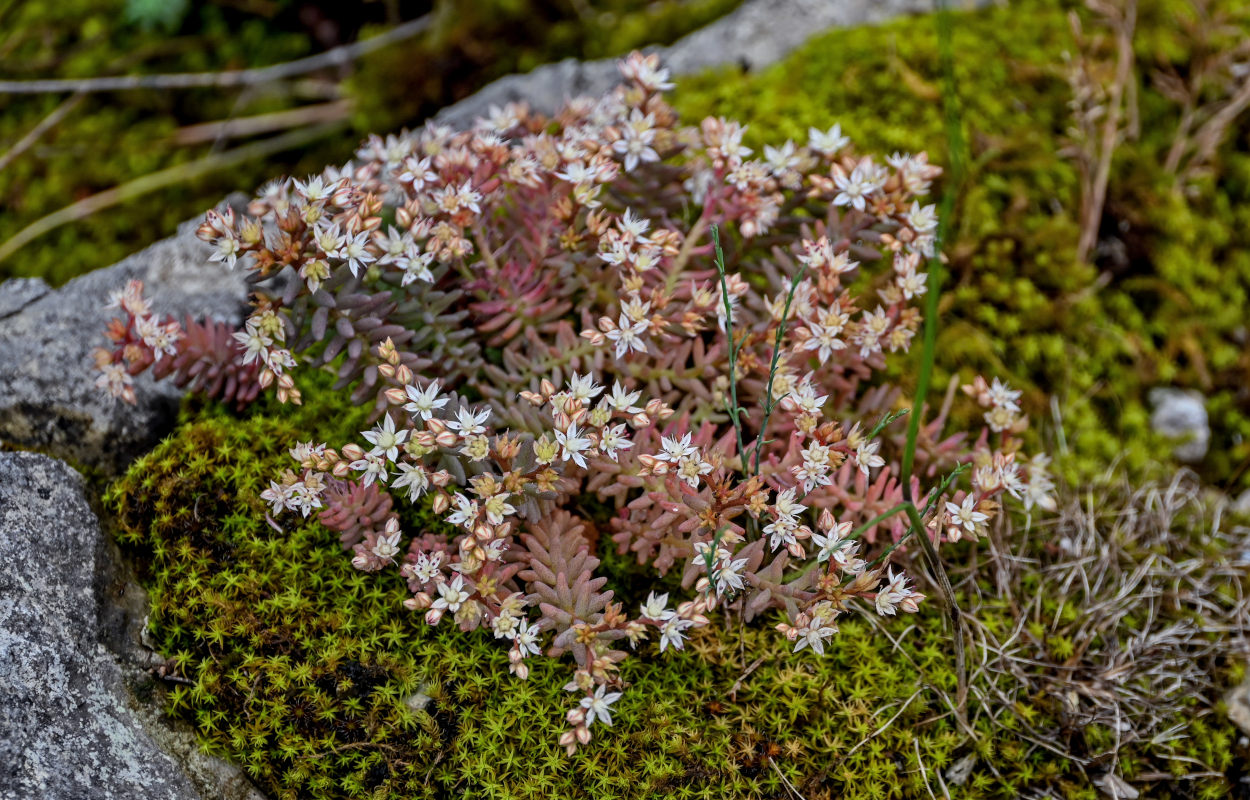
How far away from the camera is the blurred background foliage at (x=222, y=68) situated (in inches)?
202

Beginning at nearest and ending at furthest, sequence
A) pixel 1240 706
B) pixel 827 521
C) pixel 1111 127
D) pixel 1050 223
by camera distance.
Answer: pixel 827 521, pixel 1240 706, pixel 1050 223, pixel 1111 127

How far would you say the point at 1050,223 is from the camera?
14.1 feet

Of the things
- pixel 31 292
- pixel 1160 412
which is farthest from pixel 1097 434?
pixel 31 292

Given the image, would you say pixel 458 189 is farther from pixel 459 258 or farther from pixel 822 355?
pixel 822 355

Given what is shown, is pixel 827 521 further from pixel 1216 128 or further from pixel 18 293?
pixel 1216 128

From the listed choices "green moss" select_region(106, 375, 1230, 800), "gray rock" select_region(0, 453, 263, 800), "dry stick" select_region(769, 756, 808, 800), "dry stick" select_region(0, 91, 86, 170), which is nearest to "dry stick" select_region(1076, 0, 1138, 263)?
"green moss" select_region(106, 375, 1230, 800)

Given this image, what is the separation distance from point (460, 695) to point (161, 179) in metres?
3.70

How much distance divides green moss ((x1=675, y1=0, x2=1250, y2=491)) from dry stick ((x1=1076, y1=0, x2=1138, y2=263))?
8cm

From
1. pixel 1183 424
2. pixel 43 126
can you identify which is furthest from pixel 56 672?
pixel 1183 424

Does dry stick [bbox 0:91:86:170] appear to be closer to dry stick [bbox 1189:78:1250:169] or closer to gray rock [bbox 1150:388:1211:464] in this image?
gray rock [bbox 1150:388:1211:464]

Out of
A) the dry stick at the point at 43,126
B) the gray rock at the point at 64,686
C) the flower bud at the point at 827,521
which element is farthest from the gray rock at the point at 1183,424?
the dry stick at the point at 43,126

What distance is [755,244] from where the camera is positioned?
352 cm

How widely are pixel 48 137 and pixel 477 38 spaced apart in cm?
252

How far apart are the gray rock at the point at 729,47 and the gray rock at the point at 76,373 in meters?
1.60
